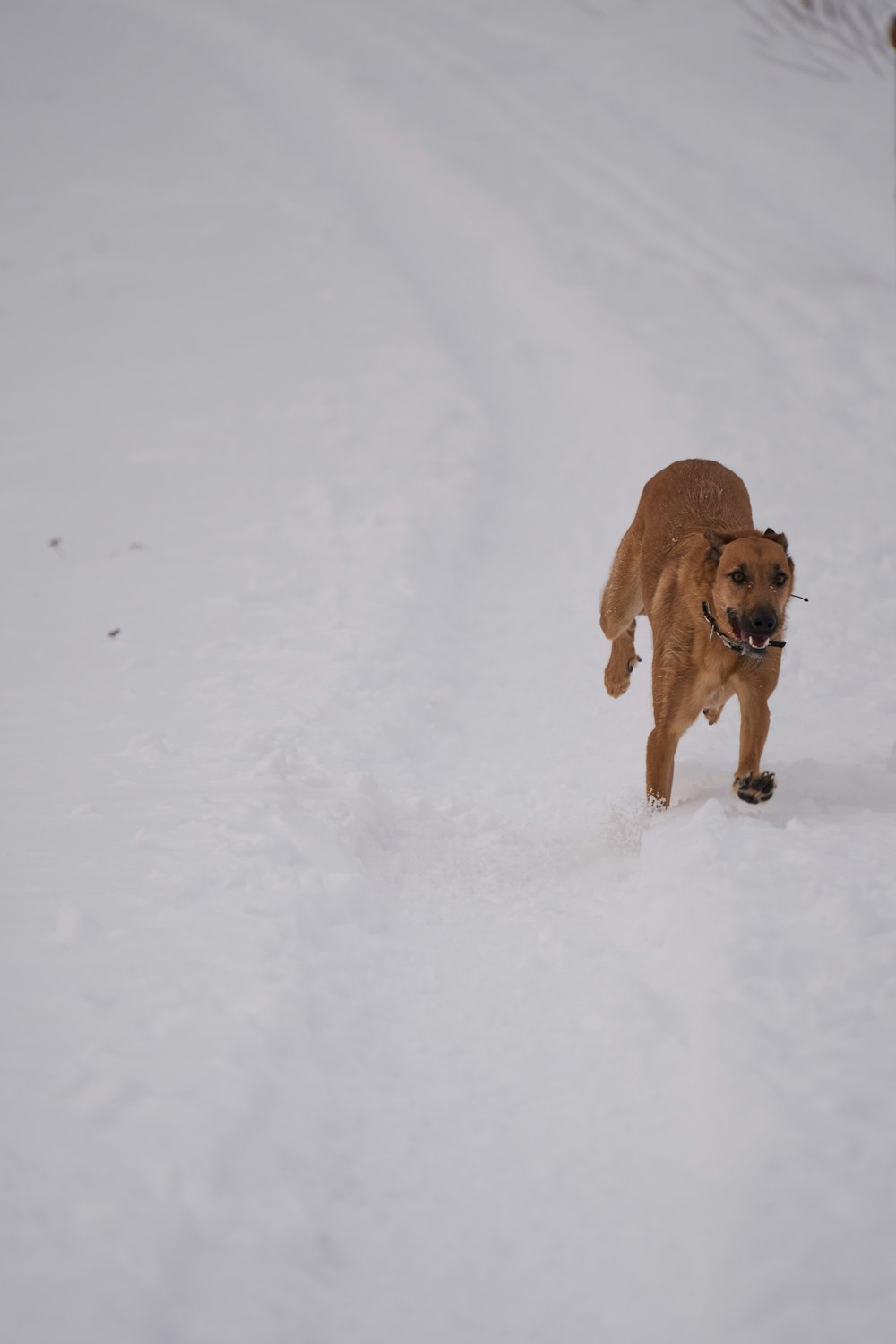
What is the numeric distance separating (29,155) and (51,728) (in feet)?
42.7

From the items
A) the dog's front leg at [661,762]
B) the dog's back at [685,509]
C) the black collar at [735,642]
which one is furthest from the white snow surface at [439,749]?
the dog's back at [685,509]

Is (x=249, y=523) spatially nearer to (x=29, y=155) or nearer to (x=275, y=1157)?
(x=275, y=1157)

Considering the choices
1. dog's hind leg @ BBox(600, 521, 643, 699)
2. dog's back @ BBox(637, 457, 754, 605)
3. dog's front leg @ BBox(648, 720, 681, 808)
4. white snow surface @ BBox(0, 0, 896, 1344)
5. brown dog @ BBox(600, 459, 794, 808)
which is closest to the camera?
white snow surface @ BBox(0, 0, 896, 1344)

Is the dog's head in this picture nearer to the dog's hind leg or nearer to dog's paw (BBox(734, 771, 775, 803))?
dog's paw (BBox(734, 771, 775, 803))

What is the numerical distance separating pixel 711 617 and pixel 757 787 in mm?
633

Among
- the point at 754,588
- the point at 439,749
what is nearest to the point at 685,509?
the point at 754,588

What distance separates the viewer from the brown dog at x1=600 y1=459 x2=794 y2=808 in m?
3.75

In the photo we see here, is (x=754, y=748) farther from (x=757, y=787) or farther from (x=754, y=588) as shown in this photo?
(x=754, y=588)

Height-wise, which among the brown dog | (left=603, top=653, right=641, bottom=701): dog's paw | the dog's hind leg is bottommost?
(left=603, top=653, right=641, bottom=701): dog's paw

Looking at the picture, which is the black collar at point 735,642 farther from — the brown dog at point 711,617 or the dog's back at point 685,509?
the dog's back at point 685,509

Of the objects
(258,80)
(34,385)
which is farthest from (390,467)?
(258,80)

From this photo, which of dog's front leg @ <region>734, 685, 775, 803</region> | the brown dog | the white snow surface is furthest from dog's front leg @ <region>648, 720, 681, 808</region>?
dog's front leg @ <region>734, 685, 775, 803</region>

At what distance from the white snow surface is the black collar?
2.06 feet

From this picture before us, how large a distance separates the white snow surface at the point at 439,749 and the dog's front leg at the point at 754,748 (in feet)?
0.51
